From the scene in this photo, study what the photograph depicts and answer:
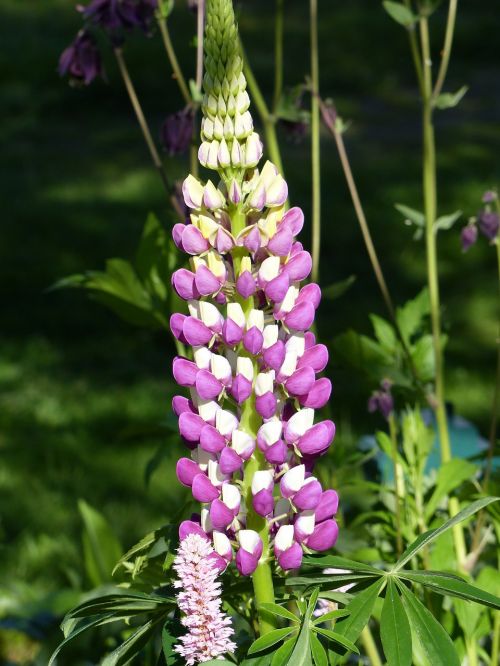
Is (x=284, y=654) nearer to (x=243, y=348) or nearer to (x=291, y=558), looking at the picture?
(x=291, y=558)

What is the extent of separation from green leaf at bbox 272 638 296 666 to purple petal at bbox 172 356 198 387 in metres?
0.30

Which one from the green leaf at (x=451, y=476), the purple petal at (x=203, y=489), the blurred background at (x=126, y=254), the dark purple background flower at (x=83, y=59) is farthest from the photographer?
the blurred background at (x=126, y=254)

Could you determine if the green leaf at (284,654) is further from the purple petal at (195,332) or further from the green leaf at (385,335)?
the green leaf at (385,335)

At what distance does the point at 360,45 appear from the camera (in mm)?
9820

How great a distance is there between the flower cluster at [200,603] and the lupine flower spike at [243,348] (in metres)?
0.09

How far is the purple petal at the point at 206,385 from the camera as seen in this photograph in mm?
1258

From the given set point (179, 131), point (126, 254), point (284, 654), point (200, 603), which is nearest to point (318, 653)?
point (284, 654)

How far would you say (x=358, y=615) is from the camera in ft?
4.10

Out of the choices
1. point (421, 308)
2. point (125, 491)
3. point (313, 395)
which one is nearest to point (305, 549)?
point (313, 395)

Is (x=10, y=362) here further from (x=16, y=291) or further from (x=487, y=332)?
(x=487, y=332)

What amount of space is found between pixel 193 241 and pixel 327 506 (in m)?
0.34

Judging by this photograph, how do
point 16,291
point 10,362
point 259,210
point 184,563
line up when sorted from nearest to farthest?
1. point 184,563
2. point 259,210
3. point 10,362
4. point 16,291

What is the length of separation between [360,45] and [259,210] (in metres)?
8.90

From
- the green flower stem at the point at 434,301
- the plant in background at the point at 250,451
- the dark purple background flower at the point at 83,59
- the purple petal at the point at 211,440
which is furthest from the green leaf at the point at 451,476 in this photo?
the dark purple background flower at the point at 83,59
